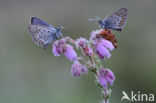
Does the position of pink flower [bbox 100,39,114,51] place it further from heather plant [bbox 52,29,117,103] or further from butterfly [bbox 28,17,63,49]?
butterfly [bbox 28,17,63,49]

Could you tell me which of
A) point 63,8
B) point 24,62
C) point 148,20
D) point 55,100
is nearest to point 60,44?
point 55,100


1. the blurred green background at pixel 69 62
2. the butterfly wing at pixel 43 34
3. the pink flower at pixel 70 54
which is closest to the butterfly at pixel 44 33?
the butterfly wing at pixel 43 34

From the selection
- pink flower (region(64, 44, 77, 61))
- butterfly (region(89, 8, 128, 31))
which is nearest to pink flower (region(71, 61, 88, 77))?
pink flower (region(64, 44, 77, 61))

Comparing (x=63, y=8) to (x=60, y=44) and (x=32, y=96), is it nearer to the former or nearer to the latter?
(x=32, y=96)

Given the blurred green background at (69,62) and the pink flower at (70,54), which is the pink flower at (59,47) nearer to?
the pink flower at (70,54)

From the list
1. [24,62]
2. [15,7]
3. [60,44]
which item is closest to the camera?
[60,44]

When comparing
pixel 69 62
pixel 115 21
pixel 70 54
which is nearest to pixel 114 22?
pixel 115 21

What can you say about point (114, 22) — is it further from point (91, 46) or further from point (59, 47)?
point (59, 47)
